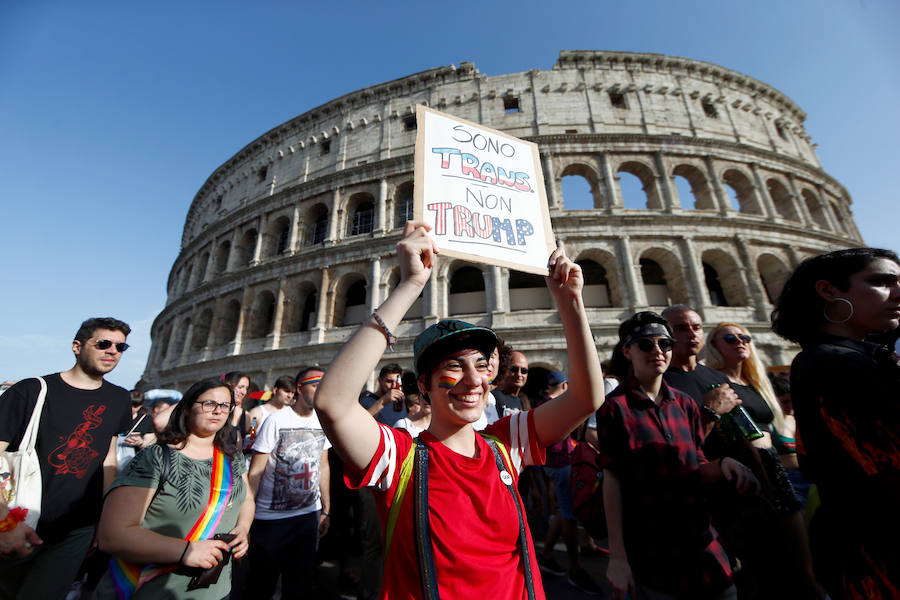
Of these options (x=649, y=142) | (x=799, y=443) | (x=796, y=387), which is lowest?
(x=799, y=443)

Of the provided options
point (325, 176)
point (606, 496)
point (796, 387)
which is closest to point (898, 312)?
point (796, 387)

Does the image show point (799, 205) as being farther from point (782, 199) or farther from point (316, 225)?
point (316, 225)

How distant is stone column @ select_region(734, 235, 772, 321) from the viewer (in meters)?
12.6

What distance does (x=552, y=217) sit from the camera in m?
13.2

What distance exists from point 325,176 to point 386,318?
17.3 metres

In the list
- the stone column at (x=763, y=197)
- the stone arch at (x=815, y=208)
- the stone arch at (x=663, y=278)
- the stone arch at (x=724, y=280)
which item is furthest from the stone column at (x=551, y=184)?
the stone arch at (x=815, y=208)

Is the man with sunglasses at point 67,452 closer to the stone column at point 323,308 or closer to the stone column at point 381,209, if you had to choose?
the stone column at point 323,308

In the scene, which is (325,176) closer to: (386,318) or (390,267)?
(390,267)

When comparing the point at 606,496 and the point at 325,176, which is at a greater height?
the point at 325,176

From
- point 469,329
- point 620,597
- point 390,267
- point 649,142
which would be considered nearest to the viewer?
point 469,329

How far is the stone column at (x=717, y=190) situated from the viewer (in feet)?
46.9

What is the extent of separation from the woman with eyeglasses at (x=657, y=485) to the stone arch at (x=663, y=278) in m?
12.5

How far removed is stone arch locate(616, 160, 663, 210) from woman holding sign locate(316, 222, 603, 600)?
14998mm

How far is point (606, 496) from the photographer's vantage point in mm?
2158
